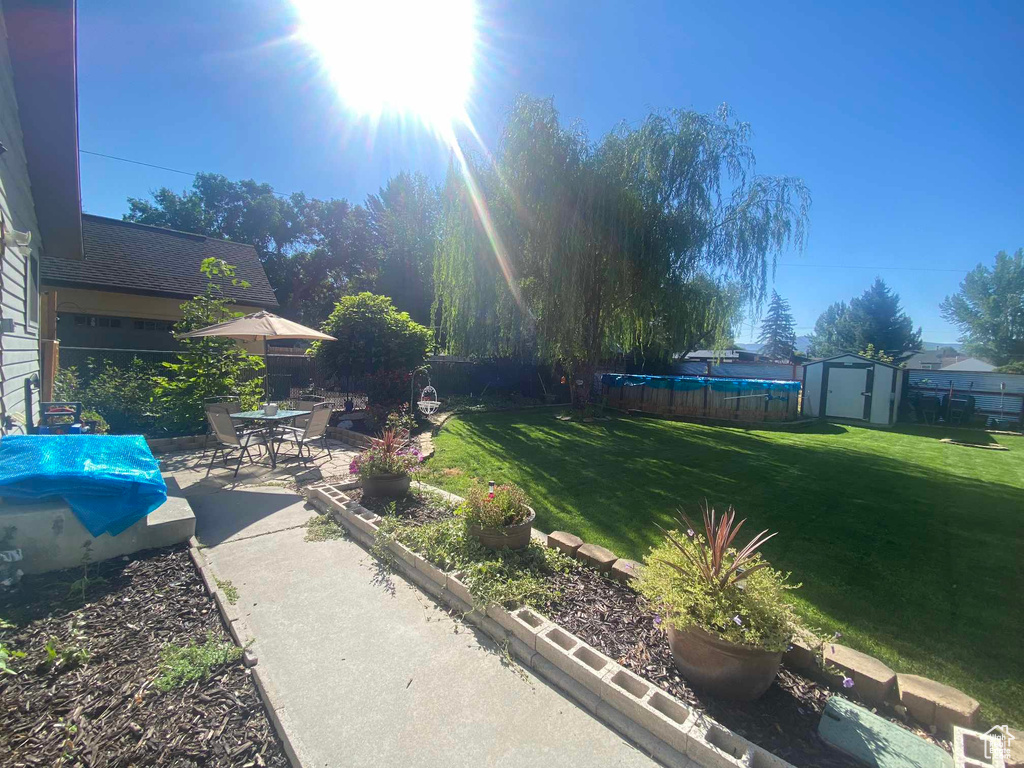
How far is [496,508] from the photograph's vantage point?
3090 millimetres

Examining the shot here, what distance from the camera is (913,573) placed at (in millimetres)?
3342

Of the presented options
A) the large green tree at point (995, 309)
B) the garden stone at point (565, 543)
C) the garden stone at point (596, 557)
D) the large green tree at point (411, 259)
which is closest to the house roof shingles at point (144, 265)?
the large green tree at point (411, 259)

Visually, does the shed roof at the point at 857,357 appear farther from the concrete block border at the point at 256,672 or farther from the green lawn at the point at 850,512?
the concrete block border at the point at 256,672

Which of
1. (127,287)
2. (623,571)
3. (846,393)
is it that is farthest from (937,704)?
(846,393)

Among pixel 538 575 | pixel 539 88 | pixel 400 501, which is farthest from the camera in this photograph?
pixel 539 88

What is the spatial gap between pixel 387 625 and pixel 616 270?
926 centimetres

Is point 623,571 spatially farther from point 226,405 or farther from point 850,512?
point 226,405

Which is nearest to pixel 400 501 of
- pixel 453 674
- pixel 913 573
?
pixel 453 674

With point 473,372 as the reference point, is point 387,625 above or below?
below

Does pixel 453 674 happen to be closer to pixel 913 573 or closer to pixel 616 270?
pixel 913 573

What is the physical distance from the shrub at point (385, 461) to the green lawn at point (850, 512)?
0.94 m

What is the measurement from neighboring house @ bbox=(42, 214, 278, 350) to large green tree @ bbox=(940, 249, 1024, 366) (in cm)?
4840

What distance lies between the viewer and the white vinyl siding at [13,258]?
339 cm

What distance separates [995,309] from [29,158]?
50.4m
